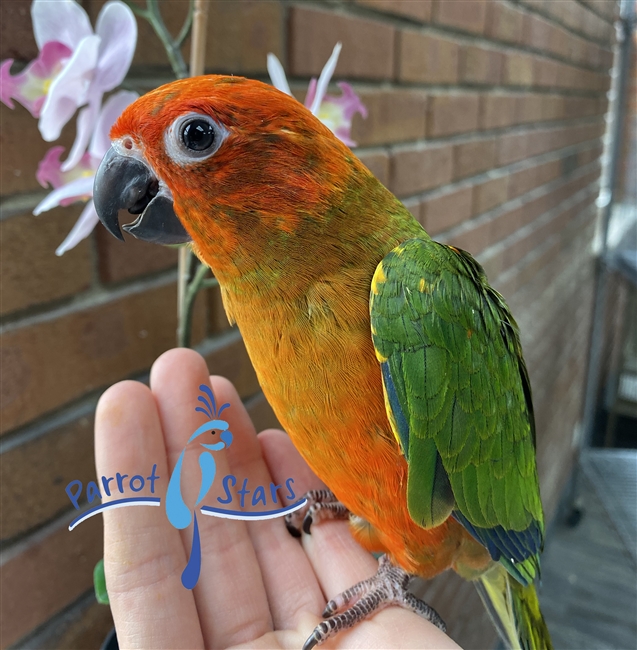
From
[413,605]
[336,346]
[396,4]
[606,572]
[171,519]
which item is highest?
[396,4]

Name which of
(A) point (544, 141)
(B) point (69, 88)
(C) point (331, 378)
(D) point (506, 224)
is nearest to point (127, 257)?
(B) point (69, 88)

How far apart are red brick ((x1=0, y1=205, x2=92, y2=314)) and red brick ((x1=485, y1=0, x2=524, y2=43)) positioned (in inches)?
48.8

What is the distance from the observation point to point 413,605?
78 cm

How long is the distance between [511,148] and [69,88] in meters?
1.46

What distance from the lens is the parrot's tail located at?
33.4 inches

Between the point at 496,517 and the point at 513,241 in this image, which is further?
the point at 513,241

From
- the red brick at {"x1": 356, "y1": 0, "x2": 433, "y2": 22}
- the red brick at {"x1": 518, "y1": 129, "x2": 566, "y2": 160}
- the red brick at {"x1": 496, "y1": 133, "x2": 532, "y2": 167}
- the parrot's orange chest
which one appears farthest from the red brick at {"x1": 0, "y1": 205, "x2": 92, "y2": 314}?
the red brick at {"x1": 518, "y1": 129, "x2": 566, "y2": 160}

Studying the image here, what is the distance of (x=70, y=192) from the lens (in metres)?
0.56

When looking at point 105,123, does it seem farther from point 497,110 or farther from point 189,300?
point 497,110

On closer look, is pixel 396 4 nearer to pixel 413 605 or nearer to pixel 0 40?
pixel 0 40

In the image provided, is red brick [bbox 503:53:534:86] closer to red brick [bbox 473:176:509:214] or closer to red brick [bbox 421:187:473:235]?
red brick [bbox 473:176:509:214]

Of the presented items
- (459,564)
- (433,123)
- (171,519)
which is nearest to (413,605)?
(459,564)

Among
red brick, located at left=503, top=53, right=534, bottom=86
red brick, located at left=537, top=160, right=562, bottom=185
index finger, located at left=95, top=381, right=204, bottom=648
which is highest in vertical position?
red brick, located at left=503, top=53, right=534, bottom=86

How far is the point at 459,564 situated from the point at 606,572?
221 centimetres
